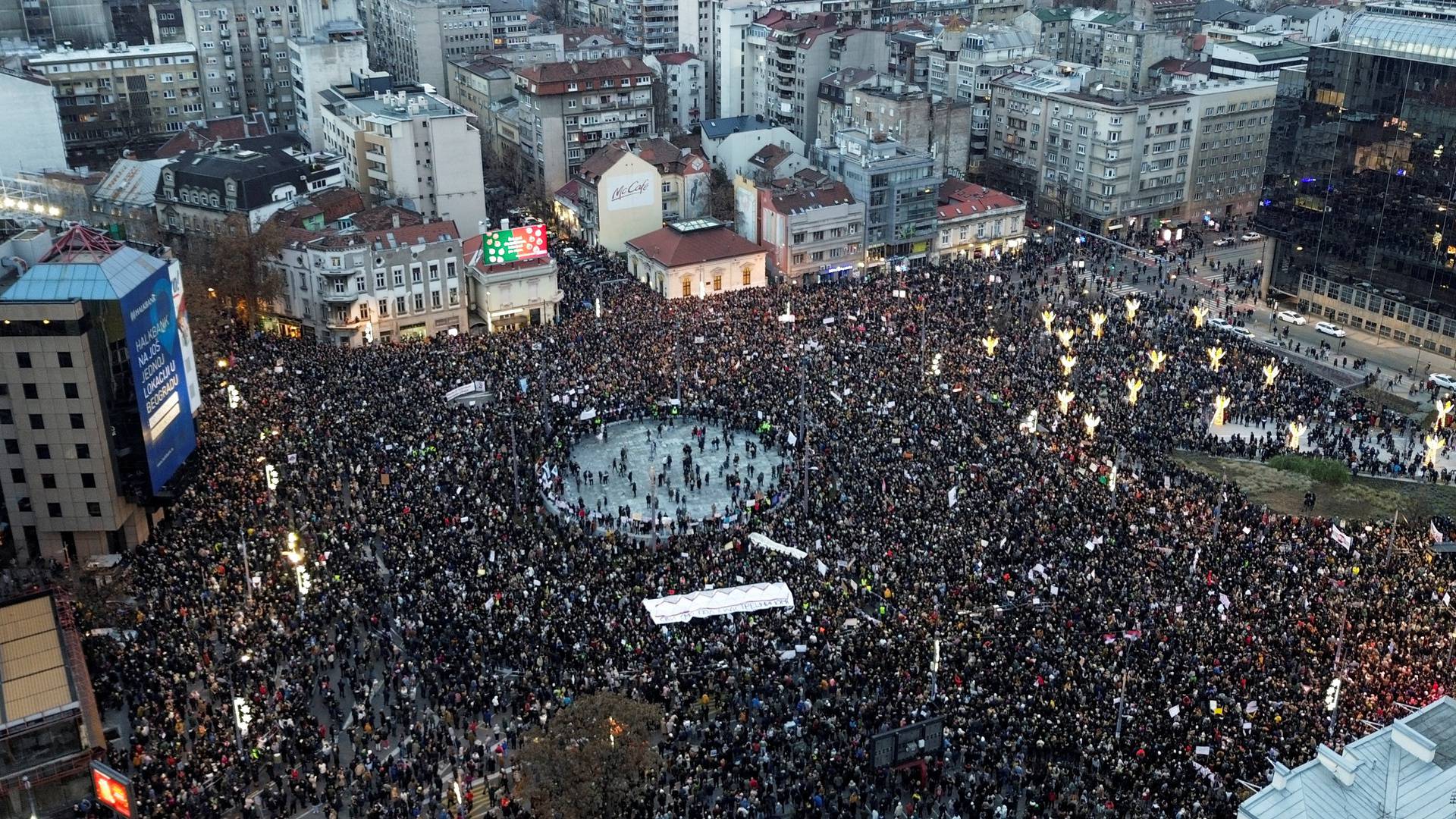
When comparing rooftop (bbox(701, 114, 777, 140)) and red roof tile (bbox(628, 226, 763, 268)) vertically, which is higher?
rooftop (bbox(701, 114, 777, 140))

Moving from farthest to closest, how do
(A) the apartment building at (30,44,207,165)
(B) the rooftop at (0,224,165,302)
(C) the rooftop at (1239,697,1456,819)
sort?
1. (A) the apartment building at (30,44,207,165)
2. (B) the rooftop at (0,224,165,302)
3. (C) the rooftop at (1239,697,1456,819)

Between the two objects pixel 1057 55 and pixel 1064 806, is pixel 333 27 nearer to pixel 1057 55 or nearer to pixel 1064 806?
pixel 1057 55

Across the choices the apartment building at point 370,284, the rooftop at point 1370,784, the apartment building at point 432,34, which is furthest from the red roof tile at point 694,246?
the rooftop at point 1370,784

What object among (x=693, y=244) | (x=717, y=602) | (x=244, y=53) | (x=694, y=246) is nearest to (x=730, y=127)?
(x=693, y=244)

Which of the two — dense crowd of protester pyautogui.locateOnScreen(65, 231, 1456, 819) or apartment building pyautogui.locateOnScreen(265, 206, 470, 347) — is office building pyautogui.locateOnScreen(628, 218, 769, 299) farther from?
dense crowd of protester pyautogui.locateOnScreen(65, 231, 1456, 819)

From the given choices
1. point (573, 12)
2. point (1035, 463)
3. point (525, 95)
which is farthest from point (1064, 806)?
point (573, 12)

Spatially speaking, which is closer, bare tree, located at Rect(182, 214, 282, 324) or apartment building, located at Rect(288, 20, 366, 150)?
bare tree, located at Rect(182, 214, 282, 324)

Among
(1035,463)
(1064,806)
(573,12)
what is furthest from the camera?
(573,12)

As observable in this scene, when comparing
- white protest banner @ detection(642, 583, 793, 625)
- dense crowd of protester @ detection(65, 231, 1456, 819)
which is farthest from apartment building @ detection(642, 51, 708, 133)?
white protest banner @ detection(642, 583, 793, 625)
